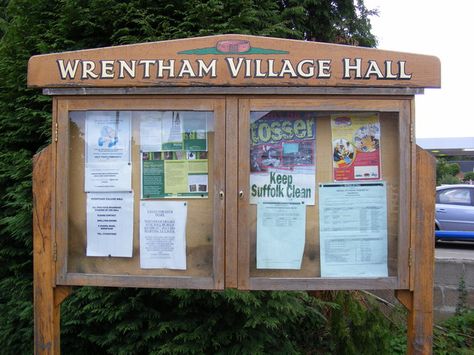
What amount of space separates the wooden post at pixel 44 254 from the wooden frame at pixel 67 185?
4cm

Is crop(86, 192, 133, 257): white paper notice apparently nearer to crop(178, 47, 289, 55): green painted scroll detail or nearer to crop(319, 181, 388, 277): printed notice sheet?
crop(178, 47, 289, 55): green painted scroll detail

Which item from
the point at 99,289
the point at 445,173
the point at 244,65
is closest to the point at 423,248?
the point at 244,65

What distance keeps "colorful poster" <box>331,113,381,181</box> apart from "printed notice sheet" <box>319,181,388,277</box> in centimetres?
9

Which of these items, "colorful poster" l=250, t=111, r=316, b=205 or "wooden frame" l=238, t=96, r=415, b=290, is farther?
"colorful poster" l=250, t=111, r=316, b=205

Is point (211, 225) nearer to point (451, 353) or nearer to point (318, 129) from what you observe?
point (318, 129)

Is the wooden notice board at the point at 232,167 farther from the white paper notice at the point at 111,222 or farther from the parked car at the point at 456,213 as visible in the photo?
the parked car at the point at 456,213

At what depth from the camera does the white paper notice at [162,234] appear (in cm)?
241

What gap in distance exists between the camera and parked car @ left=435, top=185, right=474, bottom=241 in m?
9.48

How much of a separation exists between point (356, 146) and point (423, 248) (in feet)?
2.03

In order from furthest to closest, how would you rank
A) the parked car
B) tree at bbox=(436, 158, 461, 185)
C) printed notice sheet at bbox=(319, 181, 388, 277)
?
tree at bbox=(436, 158, 461, 185), the parked car, printed notice sheet at bbox=(319, 181, 388, 277)

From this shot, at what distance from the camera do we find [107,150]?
245cm

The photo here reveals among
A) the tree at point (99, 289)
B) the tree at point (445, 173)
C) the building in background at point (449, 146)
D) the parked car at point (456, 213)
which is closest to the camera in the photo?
the tree at point (99, 289)

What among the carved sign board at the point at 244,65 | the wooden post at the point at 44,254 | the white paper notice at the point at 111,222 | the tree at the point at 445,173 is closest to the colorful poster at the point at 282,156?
the carved sign board at the point at 244,65

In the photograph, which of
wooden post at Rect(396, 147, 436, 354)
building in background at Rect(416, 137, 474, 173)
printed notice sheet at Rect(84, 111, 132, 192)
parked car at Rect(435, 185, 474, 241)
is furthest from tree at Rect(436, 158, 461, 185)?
printed notice sheet at Rect(84, 111, 132, 192)
